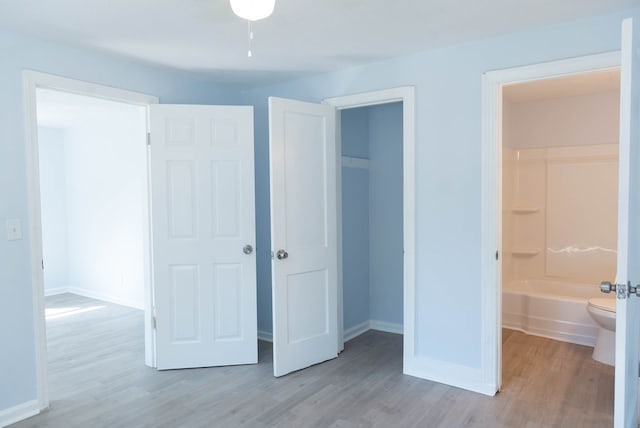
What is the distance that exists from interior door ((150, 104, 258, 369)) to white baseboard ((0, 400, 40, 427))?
843 mm

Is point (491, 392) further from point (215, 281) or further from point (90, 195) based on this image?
point (90, 195)

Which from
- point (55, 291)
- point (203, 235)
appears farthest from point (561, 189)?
point (55, 291)

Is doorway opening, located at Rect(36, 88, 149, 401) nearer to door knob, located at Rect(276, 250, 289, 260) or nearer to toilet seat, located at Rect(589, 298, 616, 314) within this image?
door knob, located at Rect(276, 250, 289, 260)

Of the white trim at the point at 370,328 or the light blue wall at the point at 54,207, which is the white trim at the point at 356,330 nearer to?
the white trim at the point at 370,328

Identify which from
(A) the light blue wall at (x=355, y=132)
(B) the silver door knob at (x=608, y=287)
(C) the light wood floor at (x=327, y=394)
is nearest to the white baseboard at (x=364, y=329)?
(C) the light wood floor at (x=327, y=394)

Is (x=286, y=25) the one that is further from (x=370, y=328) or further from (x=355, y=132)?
(x=370, y=328)

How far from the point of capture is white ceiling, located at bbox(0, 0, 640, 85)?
2.20 meters

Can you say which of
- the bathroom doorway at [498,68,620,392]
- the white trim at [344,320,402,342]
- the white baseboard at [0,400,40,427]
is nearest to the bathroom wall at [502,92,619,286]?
the bathroom doorway at [498,68,620,392]

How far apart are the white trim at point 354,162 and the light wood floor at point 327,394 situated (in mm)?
1634

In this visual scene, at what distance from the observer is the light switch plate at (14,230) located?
253 centimetres

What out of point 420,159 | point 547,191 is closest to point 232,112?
point 420,159

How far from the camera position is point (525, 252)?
15.1ft

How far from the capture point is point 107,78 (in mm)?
2990

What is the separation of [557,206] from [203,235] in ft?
11.7
